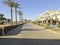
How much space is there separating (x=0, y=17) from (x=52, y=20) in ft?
207

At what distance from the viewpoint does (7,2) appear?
6116cm

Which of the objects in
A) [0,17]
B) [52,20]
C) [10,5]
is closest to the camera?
[10,5]

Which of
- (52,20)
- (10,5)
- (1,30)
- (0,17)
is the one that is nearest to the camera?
(1,30)

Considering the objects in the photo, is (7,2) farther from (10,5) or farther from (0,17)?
(0,17)

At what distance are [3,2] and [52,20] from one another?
3089cm

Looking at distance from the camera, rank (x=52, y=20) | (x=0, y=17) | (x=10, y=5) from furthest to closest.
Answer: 1. (x=0, y=17)
2. (x=52, y=20)
3. (x=10, y=5)

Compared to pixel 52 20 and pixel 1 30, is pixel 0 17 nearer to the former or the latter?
pixel 52 20

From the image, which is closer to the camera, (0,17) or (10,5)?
(10,5)

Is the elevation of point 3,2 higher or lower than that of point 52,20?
higher

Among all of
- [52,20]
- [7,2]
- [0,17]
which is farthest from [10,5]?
[0,17]

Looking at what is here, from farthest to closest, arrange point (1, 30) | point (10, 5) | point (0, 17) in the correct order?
point (0, 17), point (10, 5), point (1, 30)

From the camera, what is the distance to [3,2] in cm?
6053

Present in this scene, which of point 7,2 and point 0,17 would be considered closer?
point 7,2

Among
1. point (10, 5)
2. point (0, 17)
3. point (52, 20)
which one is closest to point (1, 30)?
point (10, 5)
